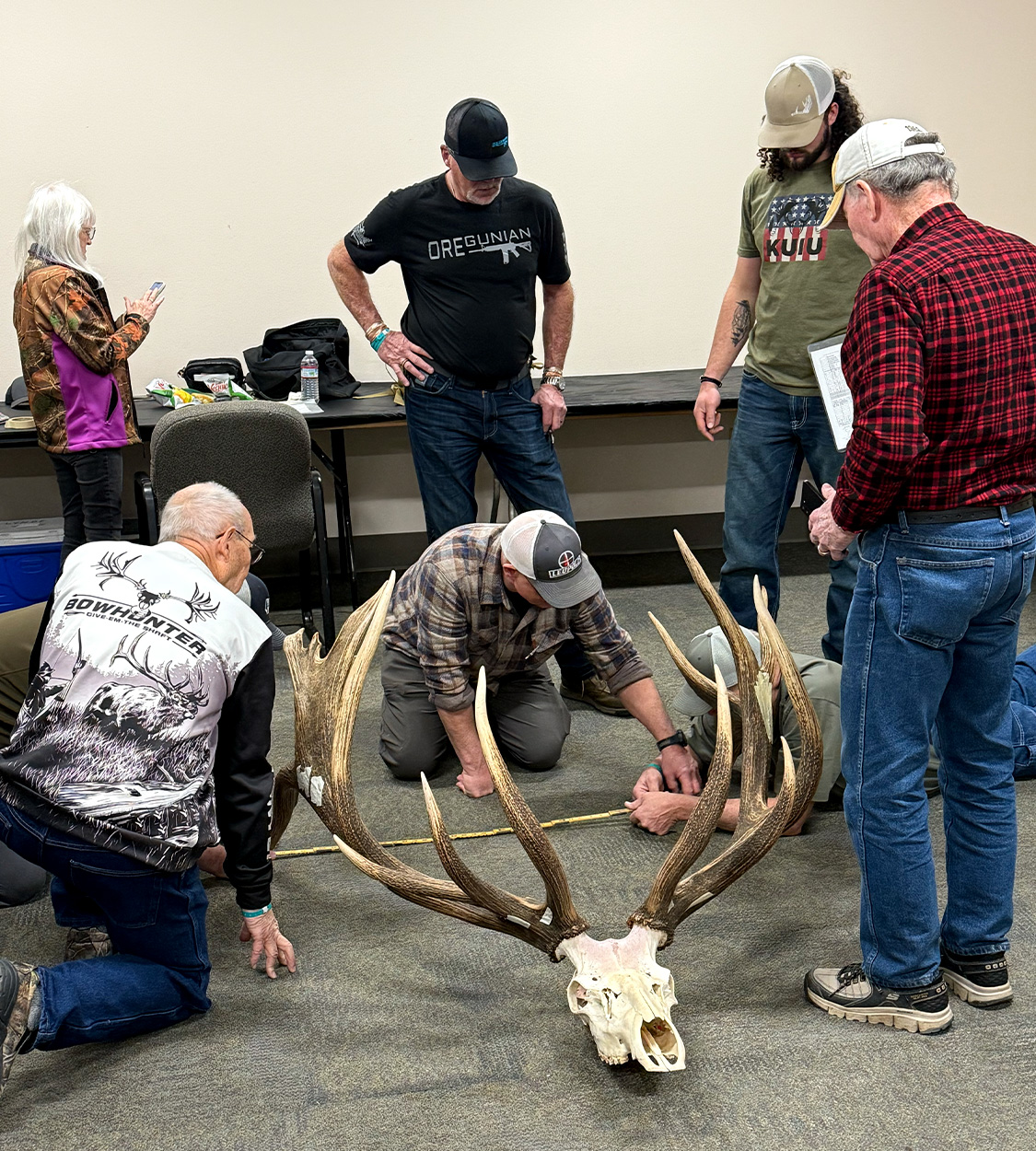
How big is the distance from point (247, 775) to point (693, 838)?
2.81 ft

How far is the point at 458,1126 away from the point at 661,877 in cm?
55

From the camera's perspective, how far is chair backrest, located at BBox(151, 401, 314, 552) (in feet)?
12.3

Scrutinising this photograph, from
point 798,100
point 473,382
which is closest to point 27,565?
point 473,382

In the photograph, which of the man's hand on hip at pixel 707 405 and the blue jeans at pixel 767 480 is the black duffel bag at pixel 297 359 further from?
the blue jeans at pixel 767 480

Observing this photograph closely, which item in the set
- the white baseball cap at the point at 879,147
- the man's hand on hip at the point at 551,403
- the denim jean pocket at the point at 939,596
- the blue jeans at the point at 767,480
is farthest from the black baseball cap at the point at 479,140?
the denim jean pocket at the point at 939,596

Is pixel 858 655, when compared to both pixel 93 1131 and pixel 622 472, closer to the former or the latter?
pixel 93 1131

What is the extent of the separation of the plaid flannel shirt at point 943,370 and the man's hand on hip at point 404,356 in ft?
6.45

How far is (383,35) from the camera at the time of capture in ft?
15.5

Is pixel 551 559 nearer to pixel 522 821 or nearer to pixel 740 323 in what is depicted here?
pixel 522 821

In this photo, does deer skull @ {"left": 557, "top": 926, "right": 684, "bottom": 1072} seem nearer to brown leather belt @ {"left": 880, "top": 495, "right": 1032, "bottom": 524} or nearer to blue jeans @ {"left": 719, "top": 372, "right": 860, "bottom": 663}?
brown leather belt @ {"left": 880, "top": 495, "right": 1032, "bottom": 524}

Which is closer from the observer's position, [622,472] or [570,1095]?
[570,1095]

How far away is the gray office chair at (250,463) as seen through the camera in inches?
147

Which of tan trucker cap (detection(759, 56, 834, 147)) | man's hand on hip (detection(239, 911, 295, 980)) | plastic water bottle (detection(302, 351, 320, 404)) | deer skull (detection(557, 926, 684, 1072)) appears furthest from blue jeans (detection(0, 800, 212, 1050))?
plastic water bottle (detection(302, 351, 320, 404))

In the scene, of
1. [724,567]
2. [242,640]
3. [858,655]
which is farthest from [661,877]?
[724,567]
